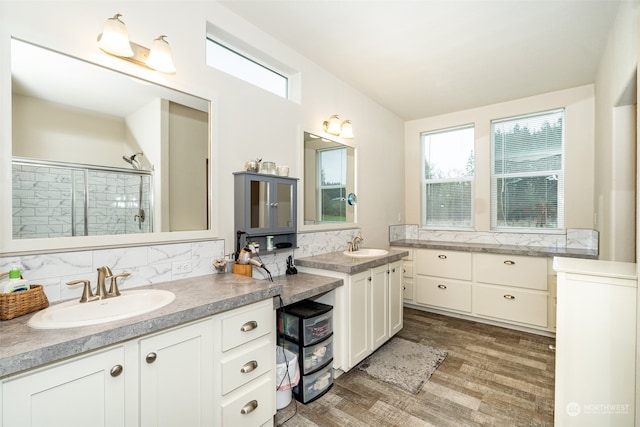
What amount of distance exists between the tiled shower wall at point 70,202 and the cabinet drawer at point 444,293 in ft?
10.6

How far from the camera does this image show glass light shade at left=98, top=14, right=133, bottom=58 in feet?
4.75

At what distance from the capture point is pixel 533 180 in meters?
3.55

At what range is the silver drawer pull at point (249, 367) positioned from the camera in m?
1.50

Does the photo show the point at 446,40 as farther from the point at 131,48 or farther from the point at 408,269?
the point at 408,269

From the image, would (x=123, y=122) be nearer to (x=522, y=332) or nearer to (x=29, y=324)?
(x=29, y=324)

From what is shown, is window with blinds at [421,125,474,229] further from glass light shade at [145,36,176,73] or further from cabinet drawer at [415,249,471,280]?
glass light shade at [145,36,176,73]

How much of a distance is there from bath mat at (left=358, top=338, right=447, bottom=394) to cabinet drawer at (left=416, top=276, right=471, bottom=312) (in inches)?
38.5

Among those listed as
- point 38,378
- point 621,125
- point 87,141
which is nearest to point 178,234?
point 87,141

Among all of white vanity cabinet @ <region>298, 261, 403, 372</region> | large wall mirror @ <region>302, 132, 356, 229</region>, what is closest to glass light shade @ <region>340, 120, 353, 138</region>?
large wall mirror @ <region>302, 132, 356, 229</region>

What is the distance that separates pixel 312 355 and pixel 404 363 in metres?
0.93

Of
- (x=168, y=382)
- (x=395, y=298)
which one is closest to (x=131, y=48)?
(x=168, y=382)

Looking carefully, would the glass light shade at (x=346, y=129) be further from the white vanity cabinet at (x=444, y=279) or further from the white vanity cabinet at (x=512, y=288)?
the white vanity cabinet at (x=512, y=288)

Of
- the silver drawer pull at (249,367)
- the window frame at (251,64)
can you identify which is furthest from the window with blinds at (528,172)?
the silver drawer pull at (249,367)

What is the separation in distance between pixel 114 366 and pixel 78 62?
1.42m
